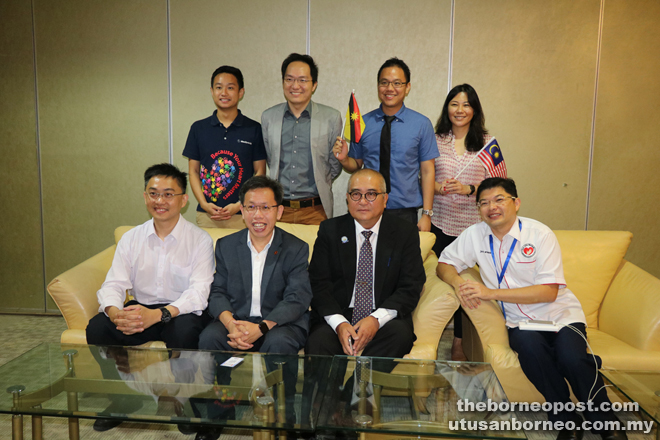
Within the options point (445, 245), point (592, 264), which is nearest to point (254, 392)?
point (445, 245)

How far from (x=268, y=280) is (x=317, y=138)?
118 cm

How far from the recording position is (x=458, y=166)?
3262 mm

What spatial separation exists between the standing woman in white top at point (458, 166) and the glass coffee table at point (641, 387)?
1.30 meters

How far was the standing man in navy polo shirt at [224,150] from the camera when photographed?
3322 mm

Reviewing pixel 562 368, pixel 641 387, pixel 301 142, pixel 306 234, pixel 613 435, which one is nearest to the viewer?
pixel 641 387

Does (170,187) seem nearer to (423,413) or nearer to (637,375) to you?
(423,413)

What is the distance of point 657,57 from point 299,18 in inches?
122

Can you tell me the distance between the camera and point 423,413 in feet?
5.78

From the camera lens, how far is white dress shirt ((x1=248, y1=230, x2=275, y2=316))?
257 cm

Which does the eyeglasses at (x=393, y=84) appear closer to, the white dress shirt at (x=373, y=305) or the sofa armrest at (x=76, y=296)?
the white dress shirt at (x=373, y=305)

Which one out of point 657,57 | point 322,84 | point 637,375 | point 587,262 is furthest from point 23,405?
point 657,57

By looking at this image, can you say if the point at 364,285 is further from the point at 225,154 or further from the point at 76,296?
the point at 76,296

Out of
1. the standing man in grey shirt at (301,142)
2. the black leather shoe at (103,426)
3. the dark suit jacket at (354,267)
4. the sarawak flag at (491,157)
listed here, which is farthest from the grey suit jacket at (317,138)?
the black leather shoe at (103,426)

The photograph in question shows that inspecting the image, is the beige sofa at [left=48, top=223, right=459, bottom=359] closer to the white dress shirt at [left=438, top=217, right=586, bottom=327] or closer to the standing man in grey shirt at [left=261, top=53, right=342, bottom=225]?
the white dress shirt at [left=438, top=217, right=586, bottom=327]
